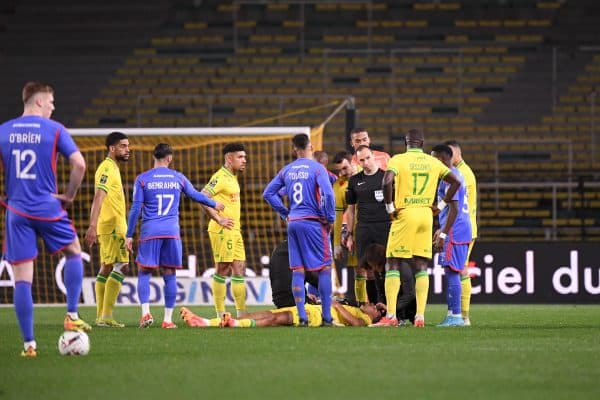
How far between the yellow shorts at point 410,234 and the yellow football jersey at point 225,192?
2.24 m

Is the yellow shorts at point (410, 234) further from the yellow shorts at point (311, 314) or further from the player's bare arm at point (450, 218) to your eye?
the yellow shorts at point (311, 314)

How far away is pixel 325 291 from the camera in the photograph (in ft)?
41.2

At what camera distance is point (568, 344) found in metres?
9.95

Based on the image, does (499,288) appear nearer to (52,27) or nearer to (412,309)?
(412,309)

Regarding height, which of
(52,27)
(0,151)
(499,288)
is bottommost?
(499,288)

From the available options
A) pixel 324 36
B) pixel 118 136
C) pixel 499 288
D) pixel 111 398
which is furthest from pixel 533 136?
pixel 111 398

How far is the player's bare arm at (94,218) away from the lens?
1256 centimetres

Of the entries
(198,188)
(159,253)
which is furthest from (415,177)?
(198,188)

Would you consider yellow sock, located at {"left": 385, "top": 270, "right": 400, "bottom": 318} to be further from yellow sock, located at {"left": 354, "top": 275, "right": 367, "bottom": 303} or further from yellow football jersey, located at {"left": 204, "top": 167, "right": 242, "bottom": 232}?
yellow football jersey, located at {"left": 204, "top": 167, "right": 242, "bottom": 232}

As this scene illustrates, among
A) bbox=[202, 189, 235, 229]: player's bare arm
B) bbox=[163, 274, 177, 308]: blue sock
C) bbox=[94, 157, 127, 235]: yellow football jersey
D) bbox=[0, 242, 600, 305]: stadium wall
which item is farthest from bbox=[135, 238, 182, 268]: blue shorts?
bbox=[0, 242, 600, 305]: stadium wall

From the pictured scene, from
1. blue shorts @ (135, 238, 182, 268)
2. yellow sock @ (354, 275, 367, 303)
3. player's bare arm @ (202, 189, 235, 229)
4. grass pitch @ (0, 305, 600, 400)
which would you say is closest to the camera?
grass pitch @ (0, 305, 600, 400)

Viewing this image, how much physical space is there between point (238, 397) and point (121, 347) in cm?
344

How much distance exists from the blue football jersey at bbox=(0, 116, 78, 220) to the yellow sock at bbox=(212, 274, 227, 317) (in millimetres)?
5098

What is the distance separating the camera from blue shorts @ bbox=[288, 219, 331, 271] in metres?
12.6
